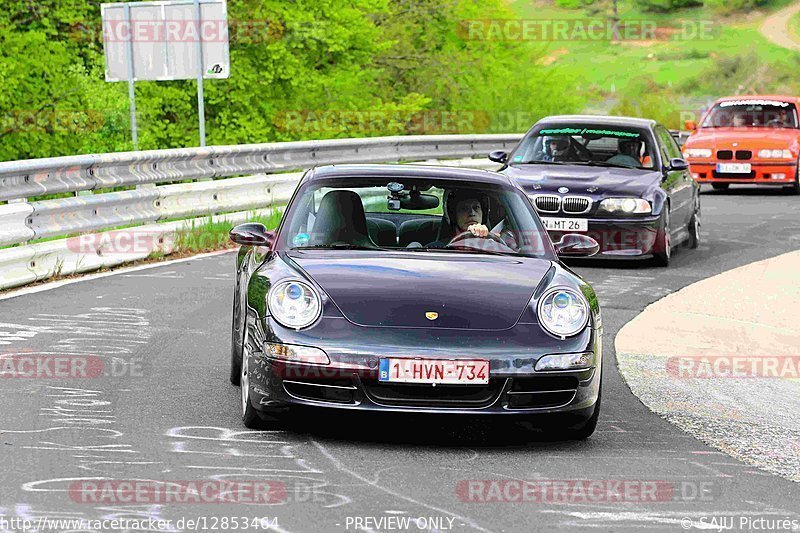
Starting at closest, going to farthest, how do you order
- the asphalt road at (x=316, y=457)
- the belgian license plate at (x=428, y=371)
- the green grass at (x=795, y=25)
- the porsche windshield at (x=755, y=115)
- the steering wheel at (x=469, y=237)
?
the asphalt road at (x=316, y=457), the belgian license plate at (x=428, y=371), the steering wheel at (x=469, y=237), the porsche windshield at (x=755, y=115), the green grass at (x=795, y=25)

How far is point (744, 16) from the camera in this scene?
11388cm

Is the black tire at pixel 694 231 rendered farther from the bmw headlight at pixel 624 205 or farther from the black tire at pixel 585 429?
the black tire at pixel 585 429

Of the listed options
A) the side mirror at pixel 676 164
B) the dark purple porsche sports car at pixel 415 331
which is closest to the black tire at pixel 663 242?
the side mirror at pixel 676 164

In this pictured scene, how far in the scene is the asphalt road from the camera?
5.38 metres

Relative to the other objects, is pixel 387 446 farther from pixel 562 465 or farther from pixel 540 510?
pixel 540 510

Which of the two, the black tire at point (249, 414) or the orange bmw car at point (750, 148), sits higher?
the orange bmw car at point (750, 148)

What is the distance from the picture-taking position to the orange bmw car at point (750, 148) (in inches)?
945

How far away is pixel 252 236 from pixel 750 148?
17.6 metres

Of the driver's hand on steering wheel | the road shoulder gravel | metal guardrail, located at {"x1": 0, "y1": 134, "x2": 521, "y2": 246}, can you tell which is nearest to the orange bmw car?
metal guardrail, located at {"x1": 0, "y1": 134, "x2": 521, "y2": 246}

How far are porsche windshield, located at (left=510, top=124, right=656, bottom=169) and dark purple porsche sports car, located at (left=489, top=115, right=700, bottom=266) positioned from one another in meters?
0.01

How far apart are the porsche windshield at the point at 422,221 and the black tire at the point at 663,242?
6615 mm

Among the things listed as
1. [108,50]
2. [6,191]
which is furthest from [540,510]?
[108,50]

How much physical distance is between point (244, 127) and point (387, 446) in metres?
26.9

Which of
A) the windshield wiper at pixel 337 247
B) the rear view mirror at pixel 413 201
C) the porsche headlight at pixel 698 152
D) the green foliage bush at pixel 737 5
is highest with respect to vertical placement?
the green foliage bush at pixel 737 5
